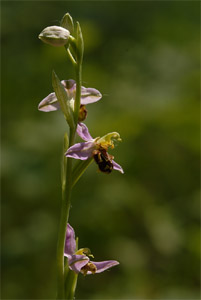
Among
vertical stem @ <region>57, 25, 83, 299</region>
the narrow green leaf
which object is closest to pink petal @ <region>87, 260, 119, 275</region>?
vertical stem @ <region>57, 25, 83, 299</region>

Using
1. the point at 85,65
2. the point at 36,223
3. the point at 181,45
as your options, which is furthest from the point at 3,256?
the point at 181,45

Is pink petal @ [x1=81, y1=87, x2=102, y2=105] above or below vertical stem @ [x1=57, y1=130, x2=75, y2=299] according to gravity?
above

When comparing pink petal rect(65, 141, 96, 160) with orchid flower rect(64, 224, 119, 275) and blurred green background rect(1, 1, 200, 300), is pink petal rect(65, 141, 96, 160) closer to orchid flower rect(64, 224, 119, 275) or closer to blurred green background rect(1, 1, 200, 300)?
orchid flower rect(64, 224, 119, 275)

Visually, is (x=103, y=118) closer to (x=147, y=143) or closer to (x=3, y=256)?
(x=147, y=143)

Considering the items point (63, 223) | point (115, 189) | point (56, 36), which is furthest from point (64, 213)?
point (115, 189)

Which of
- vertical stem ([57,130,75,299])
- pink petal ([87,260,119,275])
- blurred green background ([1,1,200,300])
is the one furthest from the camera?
blurred green background ([1,1,200,300])

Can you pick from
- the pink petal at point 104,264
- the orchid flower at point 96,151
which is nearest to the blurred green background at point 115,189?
the pink petal at point 104,264

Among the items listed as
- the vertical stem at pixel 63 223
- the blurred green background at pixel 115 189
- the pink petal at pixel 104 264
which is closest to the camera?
the vertical stem at pixel 63 223

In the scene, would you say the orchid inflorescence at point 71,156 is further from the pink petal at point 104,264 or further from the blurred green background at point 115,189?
the blurred green background at point 115,189
